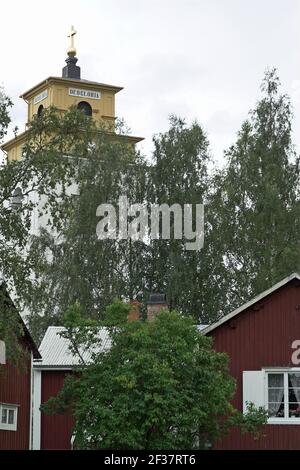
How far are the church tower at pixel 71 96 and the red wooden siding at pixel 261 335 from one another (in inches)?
1638

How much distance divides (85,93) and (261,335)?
4474 centimetres

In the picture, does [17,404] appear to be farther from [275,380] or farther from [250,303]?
[275,380]

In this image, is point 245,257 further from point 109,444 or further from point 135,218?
point 109,444

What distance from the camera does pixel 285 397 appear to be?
3081cm

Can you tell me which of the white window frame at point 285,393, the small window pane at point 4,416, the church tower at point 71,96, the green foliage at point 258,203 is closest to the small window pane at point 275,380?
the white window frame at point 285,393

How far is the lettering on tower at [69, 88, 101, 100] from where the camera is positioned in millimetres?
73312

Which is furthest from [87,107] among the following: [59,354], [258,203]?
[59,354]

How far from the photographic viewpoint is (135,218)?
166ft

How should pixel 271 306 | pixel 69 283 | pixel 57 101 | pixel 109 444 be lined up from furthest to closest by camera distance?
pixel 57 101, pixel 69 283, pixel 271 306, pixel 109 444

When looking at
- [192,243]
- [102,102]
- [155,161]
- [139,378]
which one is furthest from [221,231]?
[102,102]

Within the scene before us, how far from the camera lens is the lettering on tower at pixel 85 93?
73.3m

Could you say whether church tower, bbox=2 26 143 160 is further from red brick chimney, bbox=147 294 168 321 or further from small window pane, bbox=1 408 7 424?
small window pane, bbox=1 408 7 424

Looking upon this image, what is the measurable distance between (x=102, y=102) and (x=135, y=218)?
25.4m
